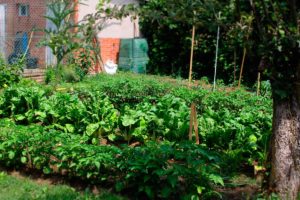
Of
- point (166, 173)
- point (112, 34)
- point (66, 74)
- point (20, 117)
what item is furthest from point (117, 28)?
point (166, 173)

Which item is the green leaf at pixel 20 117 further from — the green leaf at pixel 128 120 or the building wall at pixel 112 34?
the building wall at pixel 112 34

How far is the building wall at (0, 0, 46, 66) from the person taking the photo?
1470 cm

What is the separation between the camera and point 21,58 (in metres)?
12.9

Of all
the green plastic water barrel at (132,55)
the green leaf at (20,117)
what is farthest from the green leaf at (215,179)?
the green plastic water barrel at (132,55)

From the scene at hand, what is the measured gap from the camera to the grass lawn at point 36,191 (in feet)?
15.1

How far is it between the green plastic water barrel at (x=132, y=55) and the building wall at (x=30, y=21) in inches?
131

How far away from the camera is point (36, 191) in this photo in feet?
15.8

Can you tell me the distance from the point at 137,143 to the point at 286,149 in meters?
2.54

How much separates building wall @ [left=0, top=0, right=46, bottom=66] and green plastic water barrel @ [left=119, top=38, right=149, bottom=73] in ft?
10.9

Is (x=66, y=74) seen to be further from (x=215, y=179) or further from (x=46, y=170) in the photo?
(x=215, y=179)

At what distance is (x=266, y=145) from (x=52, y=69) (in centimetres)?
882

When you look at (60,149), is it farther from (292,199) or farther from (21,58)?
(21,58)

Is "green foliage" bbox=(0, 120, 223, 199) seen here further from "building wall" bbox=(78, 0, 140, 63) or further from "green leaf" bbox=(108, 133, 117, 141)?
"building wall" bbox=(78, 0, 140, 63)

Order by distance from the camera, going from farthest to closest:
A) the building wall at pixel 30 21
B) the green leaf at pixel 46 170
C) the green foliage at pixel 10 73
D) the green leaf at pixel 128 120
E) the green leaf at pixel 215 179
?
the building wall at pixel 30 21, the green foliage at pixel 10 73, the green leaf at pixel 128 120, the green leaf at pixel 46 170, the green leaf at pixel 215 179
